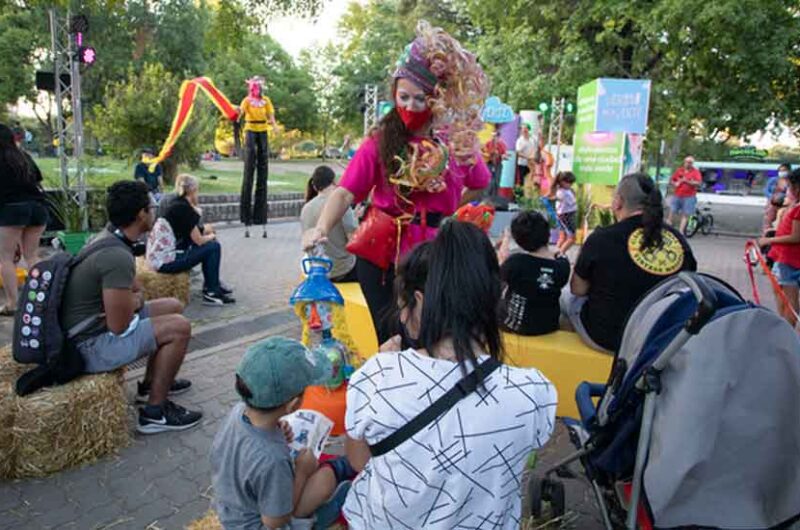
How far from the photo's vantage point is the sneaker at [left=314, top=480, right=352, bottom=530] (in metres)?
2.12

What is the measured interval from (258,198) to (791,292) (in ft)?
A: 28.6

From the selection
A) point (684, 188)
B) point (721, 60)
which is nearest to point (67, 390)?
point (684, 188)

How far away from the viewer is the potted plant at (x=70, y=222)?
Result: 25.9 ft

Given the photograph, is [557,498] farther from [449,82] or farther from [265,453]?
[449,82]

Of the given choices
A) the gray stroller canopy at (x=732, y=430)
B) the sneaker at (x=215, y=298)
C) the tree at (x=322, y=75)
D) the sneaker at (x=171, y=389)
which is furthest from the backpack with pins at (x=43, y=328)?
the tree at (x=322, y=75)

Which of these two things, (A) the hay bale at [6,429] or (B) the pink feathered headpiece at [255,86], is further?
(B) the pink feathered headpiece at [255,86]

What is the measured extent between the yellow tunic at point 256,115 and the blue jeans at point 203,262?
513cm

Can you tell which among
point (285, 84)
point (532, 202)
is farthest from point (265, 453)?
point (285, 84)

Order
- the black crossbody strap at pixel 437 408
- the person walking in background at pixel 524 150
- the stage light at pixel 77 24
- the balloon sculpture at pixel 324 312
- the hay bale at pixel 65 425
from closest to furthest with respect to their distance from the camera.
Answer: the black crossbody strap at pixel 437 408, the balloon sculpture at pixel 324 312, the hay bale at pixel 65 425, the stage light at pixel 77 24, the person walking in background at pixel 524 150

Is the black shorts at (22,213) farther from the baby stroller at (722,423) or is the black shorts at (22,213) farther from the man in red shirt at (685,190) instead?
the man in red shirt at (685,190)

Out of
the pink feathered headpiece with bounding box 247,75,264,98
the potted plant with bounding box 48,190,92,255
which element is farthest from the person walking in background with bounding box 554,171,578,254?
the potted plant with bounding box 48,190,92,255

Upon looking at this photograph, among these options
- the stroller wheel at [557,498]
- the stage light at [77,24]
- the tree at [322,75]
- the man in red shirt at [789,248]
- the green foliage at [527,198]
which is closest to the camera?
the stroller wheel at [557,498]

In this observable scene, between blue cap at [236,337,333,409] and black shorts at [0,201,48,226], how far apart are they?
14.8ft

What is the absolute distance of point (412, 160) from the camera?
2586 mm
